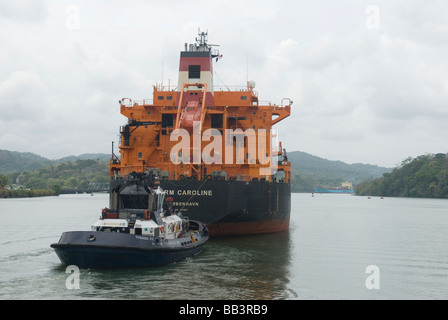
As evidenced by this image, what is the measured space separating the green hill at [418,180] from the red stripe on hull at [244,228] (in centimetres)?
12197

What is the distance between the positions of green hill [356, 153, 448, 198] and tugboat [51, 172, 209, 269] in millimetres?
134895

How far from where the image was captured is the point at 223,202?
29.8 m

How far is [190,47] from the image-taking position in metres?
38.3

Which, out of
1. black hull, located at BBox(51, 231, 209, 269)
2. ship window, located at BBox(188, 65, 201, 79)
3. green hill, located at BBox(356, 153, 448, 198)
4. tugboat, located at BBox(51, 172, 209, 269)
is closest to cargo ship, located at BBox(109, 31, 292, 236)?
ship window, located at BBox(188, 65, 201, 79)

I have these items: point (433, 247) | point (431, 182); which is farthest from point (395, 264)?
point (431, 182)

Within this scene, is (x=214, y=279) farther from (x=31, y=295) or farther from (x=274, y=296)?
(x=31, y=295)

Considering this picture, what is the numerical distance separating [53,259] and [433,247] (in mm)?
23479

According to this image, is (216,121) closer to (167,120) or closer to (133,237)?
(167,120)

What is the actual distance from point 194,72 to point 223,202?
11.7 metres

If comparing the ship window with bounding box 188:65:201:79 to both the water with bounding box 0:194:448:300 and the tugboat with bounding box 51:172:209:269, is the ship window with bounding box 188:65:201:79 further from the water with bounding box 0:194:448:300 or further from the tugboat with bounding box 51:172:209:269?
the tugboat with bounding box 51:172:209:269
